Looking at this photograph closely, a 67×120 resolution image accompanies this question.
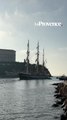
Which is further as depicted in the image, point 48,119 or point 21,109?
point 21,109

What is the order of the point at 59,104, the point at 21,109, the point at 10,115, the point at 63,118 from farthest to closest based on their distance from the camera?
the point at 59,104 < the point at 21,109 < the point at 10,115 < the point at 63,118

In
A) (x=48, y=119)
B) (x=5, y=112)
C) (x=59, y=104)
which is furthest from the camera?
(x=59, y=104)

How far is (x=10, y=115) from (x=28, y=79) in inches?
6128

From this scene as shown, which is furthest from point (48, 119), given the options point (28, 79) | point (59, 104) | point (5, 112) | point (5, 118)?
point (28, 79)

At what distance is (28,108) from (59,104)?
20.3 ft

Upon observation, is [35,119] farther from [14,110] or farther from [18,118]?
[14,110]

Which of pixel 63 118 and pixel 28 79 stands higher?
pixel 63 118

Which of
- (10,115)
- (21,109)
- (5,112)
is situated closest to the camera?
(10,115)

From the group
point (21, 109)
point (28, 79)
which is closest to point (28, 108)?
point (21, 109)

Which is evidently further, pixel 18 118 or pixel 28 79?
pixel 28 79

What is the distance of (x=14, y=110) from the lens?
48.9m

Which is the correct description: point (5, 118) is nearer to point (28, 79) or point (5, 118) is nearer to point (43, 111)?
point (43, 111)

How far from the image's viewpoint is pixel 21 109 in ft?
164

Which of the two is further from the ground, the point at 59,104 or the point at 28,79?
the point at 59,104
